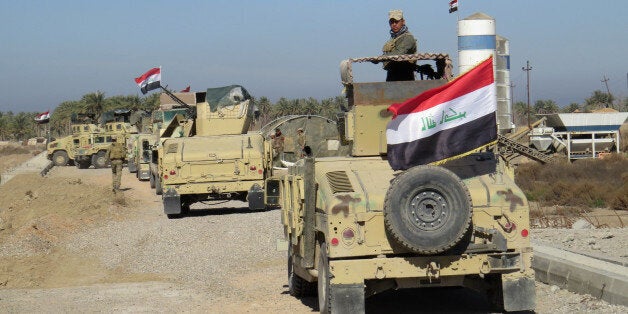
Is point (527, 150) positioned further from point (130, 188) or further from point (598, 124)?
point (130, 188)

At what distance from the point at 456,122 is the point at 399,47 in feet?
8.73

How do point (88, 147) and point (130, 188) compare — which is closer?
point (130, 188)

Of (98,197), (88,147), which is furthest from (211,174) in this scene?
(88,147)

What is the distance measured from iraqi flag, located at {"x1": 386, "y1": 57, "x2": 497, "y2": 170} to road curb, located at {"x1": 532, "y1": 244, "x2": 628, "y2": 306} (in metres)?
2.06

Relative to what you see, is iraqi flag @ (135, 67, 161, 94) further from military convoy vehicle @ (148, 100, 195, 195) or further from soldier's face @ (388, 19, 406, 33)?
soldier's face @ (388, 19, 406, 33)

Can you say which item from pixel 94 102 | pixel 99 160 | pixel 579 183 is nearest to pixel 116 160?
pixel 579 183

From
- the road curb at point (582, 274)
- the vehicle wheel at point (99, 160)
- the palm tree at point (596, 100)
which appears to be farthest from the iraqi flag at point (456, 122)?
the palm tree at point (596, 100)

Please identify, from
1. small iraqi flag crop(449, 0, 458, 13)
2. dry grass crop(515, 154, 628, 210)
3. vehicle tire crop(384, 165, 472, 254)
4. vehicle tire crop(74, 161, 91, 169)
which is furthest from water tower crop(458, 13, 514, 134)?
vehicle tire crop(74, 161, 91, 169)

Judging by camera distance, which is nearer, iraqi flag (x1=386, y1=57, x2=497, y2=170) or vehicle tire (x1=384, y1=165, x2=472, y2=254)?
vehicle tire (x1=384, y1=165, x2=472, y2=254)

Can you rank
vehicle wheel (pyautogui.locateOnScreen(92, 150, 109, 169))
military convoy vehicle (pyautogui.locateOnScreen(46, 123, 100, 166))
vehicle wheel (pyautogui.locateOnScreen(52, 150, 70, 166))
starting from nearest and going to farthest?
vehicle wheel (pyautogui.locateOnScreen(92, 150, 109, 169)), military convoy vehicle (pyautogui.locateOnScreen(46, 123, 100, 166)), vehicle wheel (pyautogui.locateOnScreen(52, 150, 70, 166))

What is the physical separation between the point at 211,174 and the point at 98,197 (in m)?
7.96

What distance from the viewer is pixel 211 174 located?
23.3 m

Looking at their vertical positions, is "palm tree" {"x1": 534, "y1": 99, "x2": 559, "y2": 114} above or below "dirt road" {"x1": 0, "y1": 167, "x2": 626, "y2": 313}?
above

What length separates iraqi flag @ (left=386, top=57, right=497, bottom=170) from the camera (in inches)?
372
